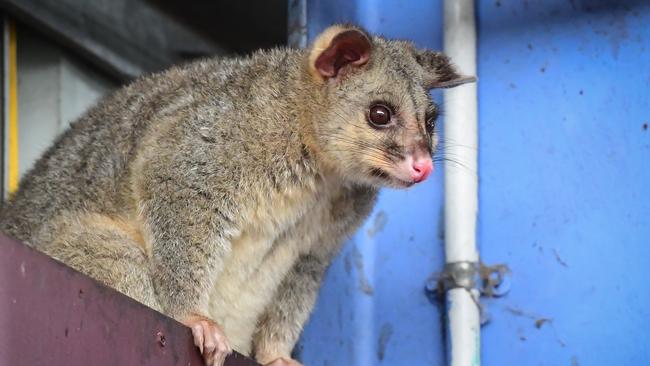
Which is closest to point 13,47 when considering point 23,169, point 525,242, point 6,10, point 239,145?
point 6,10

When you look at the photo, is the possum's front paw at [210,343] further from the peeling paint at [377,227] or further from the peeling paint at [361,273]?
the peeling paint at [377,227]

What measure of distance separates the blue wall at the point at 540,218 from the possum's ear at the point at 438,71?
640mm

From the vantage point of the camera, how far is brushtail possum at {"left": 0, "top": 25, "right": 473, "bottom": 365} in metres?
4.08

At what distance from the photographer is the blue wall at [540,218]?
4.81 meters

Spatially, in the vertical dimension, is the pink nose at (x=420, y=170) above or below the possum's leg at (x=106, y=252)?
above

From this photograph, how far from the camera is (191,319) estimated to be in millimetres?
3941

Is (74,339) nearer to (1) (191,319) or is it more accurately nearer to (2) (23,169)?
(1) (191,319)

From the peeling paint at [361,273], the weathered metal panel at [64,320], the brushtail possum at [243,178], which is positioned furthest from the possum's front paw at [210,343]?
the peeling paint at [361,273]

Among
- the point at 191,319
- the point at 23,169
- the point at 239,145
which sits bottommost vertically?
the point at 191,319

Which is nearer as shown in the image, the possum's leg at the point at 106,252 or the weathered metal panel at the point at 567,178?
the possum's leg at the point at 106,252

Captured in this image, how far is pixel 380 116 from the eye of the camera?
4254 millimetres

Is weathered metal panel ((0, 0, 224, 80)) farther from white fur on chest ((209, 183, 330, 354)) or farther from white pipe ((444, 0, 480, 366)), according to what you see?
white fur on chest ((209, 183, 330, 354))

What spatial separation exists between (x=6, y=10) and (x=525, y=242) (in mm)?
2881

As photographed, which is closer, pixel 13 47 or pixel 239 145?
pixel 239 145
